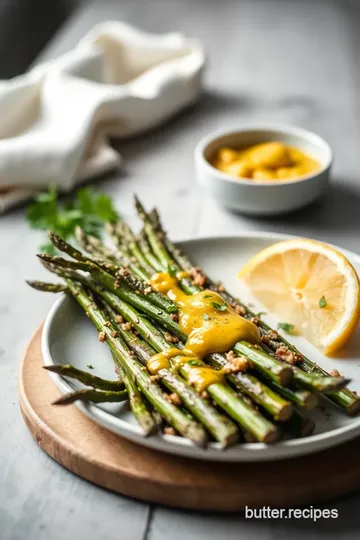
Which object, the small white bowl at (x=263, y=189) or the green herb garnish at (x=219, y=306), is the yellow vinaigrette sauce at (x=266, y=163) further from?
the green herb garnish at (x=219, y=306)

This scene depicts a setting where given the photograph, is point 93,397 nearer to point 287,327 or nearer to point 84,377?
point 84,377

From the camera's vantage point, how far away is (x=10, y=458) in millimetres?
2309

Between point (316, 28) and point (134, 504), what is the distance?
5.74 meters

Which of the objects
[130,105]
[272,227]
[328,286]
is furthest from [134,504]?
[130,105]

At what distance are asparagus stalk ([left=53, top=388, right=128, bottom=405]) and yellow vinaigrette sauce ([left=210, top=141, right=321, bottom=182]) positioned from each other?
5.82 ft

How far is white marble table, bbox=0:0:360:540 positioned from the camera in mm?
2049

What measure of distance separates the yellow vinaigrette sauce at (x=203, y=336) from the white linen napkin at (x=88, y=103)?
1754 millimetres

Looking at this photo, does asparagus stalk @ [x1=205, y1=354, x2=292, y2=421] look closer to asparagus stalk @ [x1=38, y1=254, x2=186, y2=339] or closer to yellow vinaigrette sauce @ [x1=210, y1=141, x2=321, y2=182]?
asparagus stalk @ [x1=38, y1=254, x2=186, y2=339]

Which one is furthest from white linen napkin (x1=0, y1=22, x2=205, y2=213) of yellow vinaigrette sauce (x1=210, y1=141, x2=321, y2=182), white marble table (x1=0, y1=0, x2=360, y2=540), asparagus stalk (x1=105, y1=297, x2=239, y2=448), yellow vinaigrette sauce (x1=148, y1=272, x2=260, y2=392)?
asparagus stalk (x1=105, y1=297, x2=239, y2=448)

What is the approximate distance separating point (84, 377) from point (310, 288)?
101 cm

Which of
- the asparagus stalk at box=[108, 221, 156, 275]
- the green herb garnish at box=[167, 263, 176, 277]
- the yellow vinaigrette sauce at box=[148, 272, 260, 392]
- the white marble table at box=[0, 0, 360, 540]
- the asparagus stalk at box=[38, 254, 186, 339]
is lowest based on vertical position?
the white marble table at box=[0, 0, 360, 540]

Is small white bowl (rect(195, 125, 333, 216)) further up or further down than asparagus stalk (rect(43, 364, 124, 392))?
further down

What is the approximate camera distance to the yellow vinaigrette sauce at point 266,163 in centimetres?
375

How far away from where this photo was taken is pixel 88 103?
438cm
